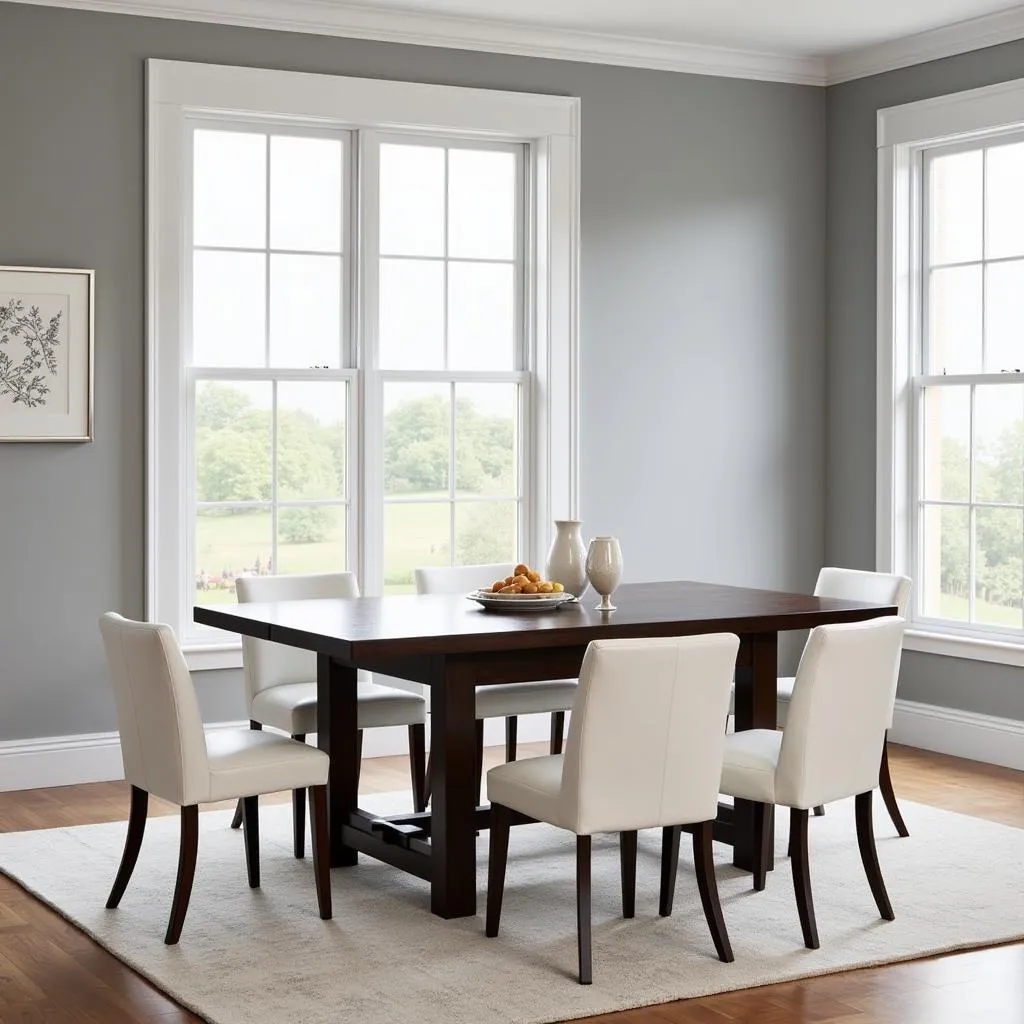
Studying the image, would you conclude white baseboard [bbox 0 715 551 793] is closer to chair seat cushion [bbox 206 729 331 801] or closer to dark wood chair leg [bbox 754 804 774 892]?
chair seat cushion [bbox 206 729 331 801]

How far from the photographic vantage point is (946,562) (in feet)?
21.6

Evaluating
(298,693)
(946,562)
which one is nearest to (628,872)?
(298,693)

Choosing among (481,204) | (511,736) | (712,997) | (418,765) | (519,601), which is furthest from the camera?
(481,204)

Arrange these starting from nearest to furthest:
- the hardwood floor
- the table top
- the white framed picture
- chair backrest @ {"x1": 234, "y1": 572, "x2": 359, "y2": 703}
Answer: the hardwood floor < the table top < chair backrest @ {"x1": 234, "y1": 572, "x2": 359, "y2": 703} < the white framed picture

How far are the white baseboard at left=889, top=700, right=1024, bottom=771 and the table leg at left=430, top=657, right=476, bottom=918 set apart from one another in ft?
9.56

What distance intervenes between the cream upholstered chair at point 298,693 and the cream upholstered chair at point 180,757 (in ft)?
1.78

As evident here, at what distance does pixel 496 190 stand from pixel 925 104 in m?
1.81

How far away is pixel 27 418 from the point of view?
5.59 meters

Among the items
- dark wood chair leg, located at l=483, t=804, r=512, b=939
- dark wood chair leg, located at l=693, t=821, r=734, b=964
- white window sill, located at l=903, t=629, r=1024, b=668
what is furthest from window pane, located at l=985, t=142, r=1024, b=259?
dark wood chair leg, located at l=483, t=804, r=512, b=939

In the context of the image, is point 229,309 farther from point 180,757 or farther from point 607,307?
point 180,757

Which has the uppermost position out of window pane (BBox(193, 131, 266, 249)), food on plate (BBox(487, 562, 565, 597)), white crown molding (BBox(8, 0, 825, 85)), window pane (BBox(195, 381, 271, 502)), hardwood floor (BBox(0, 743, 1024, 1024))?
white crown molding (BBox(8, 0, 825, 85))

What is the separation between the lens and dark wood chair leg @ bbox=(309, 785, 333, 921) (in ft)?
13.2

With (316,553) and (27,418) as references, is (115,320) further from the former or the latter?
(316,553)

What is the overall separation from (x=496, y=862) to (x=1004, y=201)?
3.80 metres
